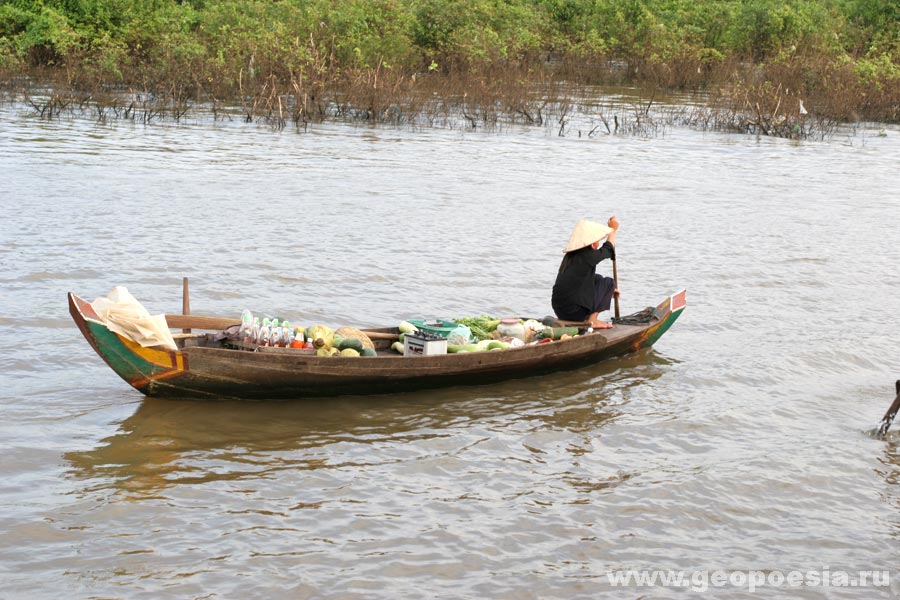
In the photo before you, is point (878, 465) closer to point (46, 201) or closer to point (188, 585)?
point (188, 585)

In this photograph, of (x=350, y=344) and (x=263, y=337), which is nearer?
(x=263, y=337)

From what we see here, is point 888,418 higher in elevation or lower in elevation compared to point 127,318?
lower

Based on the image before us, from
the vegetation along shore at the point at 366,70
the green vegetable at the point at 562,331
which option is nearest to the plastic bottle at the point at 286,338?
the green vegetable at the point at 562,331

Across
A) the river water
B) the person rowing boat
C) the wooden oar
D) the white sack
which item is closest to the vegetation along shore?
the river water

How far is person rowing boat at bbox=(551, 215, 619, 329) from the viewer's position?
7.29 metres

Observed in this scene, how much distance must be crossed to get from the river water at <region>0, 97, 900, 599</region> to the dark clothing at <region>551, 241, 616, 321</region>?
486mm

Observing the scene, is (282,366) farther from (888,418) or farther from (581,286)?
(888,418)

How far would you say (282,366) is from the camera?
241 inches

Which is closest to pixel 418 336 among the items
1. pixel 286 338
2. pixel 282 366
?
pixel 286 338

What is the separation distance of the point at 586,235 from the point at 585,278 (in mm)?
325

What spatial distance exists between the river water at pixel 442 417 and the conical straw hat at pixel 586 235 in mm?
907

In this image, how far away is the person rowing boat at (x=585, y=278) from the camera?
729 cm

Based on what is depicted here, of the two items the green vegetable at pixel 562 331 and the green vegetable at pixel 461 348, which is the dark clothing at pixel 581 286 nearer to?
the green vegetable at pixel 562 331

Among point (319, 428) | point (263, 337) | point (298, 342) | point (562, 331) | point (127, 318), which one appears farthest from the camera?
point (562, 331)
